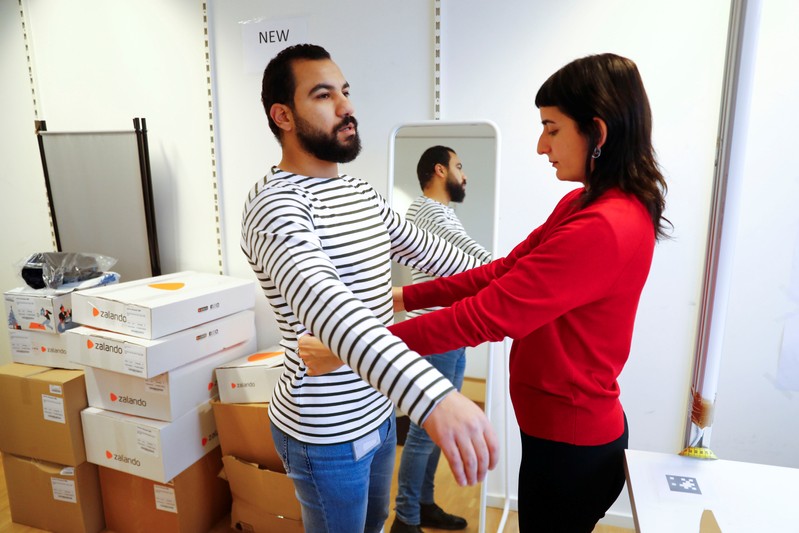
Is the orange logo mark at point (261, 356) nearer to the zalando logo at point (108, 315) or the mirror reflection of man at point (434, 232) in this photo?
the zalando logo at point (108, 315)

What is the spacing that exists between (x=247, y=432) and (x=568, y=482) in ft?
4.15

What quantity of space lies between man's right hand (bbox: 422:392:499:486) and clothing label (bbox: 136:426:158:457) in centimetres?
144

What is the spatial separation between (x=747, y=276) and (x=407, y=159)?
1.22 m

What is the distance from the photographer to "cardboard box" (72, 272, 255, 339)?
1.65 m

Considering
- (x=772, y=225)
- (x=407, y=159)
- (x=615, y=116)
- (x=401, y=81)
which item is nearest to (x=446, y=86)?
(x=401, y=81)

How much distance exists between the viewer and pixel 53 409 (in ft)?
6.02

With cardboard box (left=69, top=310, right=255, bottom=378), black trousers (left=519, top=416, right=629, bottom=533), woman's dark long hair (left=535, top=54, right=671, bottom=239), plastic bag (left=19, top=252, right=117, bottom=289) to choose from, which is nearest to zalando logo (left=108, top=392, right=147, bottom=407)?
cardboard box (left=69, top=310, right=255, bottom=378)

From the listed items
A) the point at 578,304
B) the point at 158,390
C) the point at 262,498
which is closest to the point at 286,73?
the point at 578,304

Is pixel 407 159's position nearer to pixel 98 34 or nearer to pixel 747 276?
pixel 747 276

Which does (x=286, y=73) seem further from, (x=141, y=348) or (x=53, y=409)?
(x=53, y=409)

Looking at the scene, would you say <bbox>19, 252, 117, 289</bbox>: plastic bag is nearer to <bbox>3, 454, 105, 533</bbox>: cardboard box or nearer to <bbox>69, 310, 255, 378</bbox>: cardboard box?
<bbox>69, 310, 255, 378</bbox>: cardboard box

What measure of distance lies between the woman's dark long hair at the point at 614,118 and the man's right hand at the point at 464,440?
479 millimetres

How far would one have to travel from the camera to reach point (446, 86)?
5.86 ft

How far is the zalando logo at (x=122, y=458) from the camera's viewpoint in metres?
1.76
